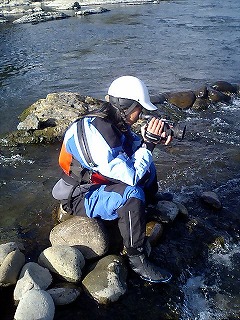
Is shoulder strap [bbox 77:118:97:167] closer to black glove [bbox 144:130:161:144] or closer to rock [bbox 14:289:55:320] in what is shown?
black glove [bbox 144:130:161:144]

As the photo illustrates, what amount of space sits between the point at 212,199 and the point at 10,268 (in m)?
3.15

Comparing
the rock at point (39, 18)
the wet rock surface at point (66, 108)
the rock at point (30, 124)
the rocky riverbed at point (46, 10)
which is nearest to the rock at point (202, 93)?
the wet rock surface at point (66, 108)

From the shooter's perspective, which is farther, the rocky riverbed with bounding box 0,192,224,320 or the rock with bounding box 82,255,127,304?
the rock with bounding box 82,255,127,304

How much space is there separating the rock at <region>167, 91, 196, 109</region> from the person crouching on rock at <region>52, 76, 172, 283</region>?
6428 millimetres

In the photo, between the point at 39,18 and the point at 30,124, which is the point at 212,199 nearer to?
the point at 30,124

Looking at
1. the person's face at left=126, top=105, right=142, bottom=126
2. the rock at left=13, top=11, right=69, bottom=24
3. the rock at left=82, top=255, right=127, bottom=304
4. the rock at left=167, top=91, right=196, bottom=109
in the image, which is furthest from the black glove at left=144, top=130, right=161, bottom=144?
the rock at left=13, top=11, right=69, bottom=24

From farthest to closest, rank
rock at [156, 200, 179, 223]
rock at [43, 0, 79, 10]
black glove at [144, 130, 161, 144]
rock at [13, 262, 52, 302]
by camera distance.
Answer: rock at [43, 0, 79, 10], rock at [156, 200, 179, 223], black glove at [144, 130, 161, 144], rock at [13, 262, 52, 302]

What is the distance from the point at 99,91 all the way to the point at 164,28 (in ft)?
42.9

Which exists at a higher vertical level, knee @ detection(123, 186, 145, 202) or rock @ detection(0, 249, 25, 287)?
knee @ detection(123, 186, 145, 202)

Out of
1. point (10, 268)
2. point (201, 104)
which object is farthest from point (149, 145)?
point (201, 104)

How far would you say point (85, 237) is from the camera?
4613 mm

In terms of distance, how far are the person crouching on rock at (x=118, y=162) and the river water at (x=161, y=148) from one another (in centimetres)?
55

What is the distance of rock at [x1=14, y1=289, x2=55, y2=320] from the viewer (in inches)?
144

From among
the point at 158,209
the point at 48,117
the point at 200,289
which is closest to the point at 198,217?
the point at 158,209
